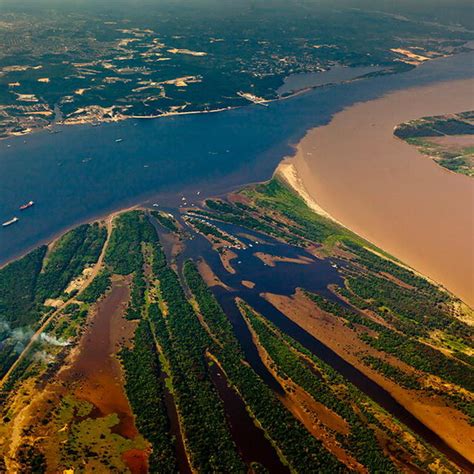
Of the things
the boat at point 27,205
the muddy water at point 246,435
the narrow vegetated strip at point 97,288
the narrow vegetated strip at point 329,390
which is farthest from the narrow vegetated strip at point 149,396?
the boat at point 27,205

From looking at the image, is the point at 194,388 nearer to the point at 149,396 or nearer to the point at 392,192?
the point at 149,396

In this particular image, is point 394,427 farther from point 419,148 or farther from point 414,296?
point 419,148

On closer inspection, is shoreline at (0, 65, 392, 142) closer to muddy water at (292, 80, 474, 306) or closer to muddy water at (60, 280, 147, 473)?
muddy water at (292, 80, 474, 306)

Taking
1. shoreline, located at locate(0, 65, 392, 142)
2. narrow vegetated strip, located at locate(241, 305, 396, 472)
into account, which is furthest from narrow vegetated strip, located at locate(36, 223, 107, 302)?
shoreline, located at locate(0, 65, 392, 142)

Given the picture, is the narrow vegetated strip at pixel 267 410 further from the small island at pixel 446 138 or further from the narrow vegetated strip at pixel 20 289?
the small island at pixel 446 138

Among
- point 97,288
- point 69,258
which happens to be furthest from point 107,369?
point 69,258

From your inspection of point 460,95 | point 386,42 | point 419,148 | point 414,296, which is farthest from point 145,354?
point 386,42
